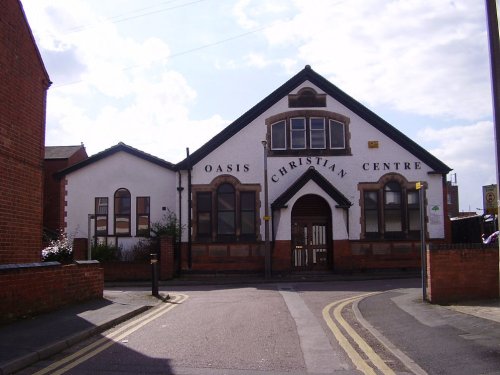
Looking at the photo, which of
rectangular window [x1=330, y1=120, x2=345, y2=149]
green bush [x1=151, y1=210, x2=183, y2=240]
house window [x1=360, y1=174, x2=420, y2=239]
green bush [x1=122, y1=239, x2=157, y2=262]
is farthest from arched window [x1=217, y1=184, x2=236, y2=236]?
house window [x1=360, y1=174, x2=420, y2=239]

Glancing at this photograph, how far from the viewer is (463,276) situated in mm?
12562

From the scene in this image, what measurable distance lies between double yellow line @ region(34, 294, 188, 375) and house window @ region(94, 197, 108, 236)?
14774 millimetres

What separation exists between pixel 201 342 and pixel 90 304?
4.98 m

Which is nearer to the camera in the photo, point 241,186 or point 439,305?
point 439,305

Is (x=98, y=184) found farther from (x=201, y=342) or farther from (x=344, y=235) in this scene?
(x=201, y=342)

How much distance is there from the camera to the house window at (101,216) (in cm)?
2788

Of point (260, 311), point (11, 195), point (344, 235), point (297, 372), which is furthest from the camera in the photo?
point (344, 235)

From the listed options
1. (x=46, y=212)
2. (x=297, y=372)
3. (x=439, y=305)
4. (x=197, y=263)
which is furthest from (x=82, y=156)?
(x=297, y=372)

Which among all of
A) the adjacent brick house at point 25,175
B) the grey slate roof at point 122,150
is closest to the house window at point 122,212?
the grey slate roof at point 122,150

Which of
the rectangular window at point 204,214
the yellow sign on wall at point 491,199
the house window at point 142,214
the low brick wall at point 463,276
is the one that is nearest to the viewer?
the yellow sign on wall at point 491,199

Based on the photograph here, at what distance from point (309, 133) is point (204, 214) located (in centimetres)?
632

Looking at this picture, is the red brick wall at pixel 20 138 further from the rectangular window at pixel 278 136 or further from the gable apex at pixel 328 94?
the rectangular window at pixel 278 136

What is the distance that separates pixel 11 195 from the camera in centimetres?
1216

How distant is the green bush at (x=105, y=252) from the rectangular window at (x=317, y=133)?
10553mm
